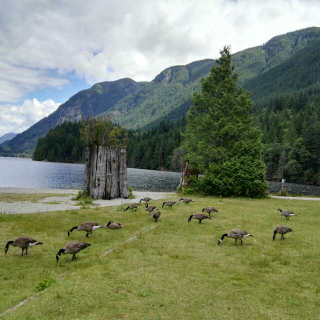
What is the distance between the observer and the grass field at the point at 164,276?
8023 millimetres

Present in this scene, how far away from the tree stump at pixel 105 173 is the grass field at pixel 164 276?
1485 cm

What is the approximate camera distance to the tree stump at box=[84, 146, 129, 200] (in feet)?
108

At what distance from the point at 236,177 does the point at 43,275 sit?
97.3 ft

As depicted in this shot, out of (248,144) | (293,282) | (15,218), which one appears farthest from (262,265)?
(248,144)

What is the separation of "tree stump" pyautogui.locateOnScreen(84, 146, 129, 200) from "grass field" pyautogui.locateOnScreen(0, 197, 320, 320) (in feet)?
48.7

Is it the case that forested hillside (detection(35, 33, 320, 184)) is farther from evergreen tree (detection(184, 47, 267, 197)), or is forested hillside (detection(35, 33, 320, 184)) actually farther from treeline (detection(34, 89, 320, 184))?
evergreen tree (detection(184, 47, 267, 197))

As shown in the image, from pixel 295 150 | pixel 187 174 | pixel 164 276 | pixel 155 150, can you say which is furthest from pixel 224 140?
pixel 155 150

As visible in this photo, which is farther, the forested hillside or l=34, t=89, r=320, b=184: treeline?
l=34, t=89, r=320, b=184: treeline

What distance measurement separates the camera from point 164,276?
10312 mm

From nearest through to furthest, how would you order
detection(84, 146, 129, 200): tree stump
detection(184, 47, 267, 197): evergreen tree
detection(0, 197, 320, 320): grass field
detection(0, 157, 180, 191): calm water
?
1. detection(0, 197, 320, 320): grass field
2. detection(84, 146, 129, 200): tree stump
3. detection(184, 47, 267, 197): evergreen tree
4. detection(0, 157, 180, 191): calm water

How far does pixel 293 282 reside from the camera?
10234 millimetres

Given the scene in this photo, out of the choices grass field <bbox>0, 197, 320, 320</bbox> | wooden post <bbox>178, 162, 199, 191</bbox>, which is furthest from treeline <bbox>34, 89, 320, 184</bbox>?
grass field <bbox>0, 197, 320, 320</bbox>

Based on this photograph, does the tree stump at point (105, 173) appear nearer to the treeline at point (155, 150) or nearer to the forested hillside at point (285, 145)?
the forested hillside at point (285, 145)

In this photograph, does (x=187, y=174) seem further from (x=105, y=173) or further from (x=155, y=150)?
(x=155, y=150)
